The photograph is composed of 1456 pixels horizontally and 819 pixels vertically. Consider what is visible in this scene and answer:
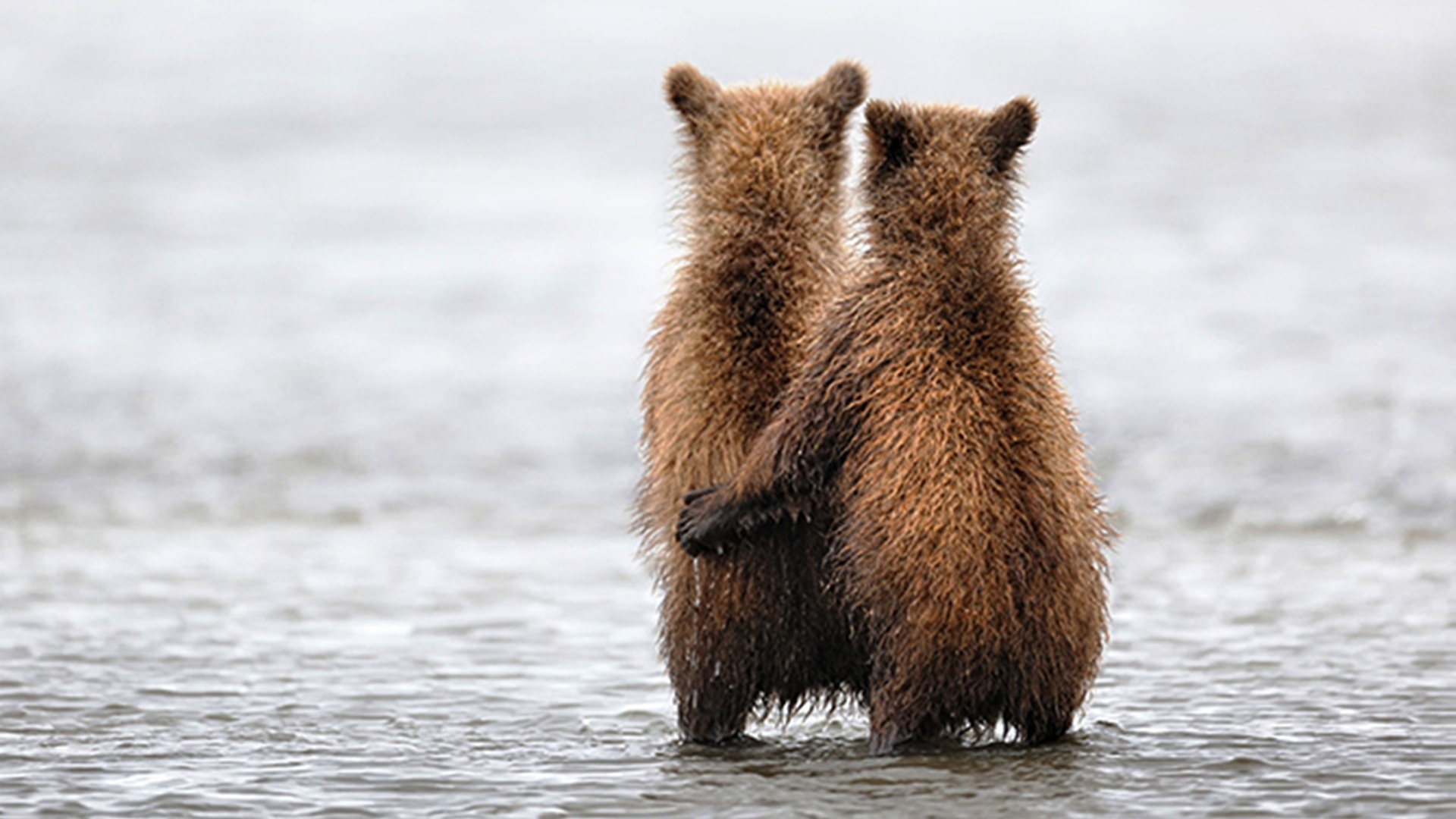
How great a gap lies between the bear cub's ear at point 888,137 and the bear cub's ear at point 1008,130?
20cm

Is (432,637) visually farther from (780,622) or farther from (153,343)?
(153,343)

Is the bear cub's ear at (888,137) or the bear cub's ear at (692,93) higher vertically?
the bear cub's ear at (692,93)

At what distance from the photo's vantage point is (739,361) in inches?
219

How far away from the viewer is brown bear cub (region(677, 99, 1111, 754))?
5.07 metres

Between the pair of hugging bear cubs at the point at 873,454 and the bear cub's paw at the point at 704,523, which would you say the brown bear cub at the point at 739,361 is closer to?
the pair of hugging bear cubs at the point at 873,454

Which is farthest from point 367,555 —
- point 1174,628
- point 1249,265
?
point 1249,265

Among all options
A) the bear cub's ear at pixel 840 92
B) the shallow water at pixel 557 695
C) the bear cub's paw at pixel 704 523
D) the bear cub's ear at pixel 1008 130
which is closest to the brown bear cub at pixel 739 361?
the bear cub's ear at pixel 840 92

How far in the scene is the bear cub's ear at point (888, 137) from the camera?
5312 mm

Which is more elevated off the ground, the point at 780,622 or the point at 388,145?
the point at 388,145

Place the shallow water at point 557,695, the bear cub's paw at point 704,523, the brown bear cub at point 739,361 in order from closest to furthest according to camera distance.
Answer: the shallow water at point 557,695 → the bear cub's paw at point 704,523 → the brown bear cub at point 739,361

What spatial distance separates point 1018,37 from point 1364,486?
14705mm

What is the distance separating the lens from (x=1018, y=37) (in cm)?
2486

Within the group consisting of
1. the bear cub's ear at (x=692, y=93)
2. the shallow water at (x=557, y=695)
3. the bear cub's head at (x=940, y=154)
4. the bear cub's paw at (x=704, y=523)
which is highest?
the bear cub's ear at (x=692, y=93)

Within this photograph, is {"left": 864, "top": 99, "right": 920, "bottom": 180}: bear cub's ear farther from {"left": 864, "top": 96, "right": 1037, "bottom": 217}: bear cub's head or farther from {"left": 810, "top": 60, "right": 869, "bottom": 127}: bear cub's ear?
{"left": 810, "top": 60, "right": 869, "bottom": 127}: bear cub's ear
